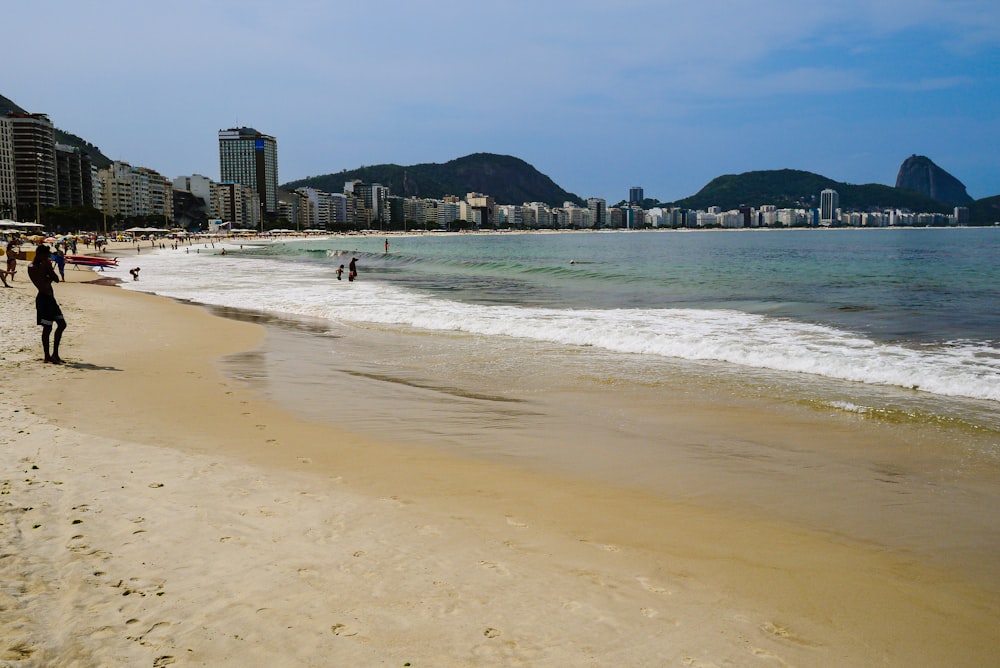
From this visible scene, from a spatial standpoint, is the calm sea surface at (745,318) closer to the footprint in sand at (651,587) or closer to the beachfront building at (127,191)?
the footprint in sand at (651,587)

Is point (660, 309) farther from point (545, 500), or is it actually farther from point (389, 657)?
point (389, 657)

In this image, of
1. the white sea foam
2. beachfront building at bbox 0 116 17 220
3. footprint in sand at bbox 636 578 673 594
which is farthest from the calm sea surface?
beachfront building at bbox 0 116 17 220

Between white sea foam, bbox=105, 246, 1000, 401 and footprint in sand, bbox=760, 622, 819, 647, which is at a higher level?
white sea foam, bbox=105, 246, 1000, 401

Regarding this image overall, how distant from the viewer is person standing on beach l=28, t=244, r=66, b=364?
32.9 feet

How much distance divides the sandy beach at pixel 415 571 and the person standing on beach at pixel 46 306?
180 inches

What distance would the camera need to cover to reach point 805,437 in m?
6.83

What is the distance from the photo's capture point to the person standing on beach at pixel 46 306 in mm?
10016

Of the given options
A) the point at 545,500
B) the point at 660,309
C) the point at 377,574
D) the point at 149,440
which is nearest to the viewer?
the point at 377,574

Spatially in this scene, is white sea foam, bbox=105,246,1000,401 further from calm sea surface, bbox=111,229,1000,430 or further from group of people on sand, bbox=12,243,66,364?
group of people on sand, bbox=12,243,66,364

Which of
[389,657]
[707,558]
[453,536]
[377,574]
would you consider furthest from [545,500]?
[389,657]

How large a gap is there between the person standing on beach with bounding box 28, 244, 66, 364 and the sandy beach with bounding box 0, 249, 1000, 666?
Answer: 15.0ft

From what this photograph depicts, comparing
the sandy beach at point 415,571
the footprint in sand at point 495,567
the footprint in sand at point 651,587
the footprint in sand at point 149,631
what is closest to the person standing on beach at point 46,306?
the sandy beach at point 415,571

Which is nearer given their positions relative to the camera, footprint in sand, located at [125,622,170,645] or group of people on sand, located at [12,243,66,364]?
footprint in sand, located at [125,622,170,645]

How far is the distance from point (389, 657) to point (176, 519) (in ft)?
6.99
